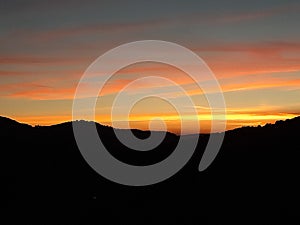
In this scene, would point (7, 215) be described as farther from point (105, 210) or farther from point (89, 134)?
point (89, 134)

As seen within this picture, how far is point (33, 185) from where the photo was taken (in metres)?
78.6

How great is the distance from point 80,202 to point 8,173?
2815cm

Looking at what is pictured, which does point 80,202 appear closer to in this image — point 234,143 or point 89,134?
point 234,143

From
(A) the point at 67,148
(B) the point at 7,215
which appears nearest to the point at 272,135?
(A) the point at 67,148

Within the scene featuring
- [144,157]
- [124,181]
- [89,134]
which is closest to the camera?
[124,181]

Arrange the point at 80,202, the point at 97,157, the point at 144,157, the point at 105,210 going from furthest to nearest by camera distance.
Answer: the point at 97,157, the point at 144,157, the point at 80,202, the point at 105,210

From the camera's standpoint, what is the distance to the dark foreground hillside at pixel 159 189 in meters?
54.5

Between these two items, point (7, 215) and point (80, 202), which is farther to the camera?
point (80, 202)

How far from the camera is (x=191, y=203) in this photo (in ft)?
209

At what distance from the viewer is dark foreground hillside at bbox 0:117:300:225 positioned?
54.5m

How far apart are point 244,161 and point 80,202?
42.0 metres

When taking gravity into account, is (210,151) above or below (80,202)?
above

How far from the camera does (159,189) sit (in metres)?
75.5

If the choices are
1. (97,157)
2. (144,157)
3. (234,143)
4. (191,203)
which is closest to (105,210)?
(191,203)
